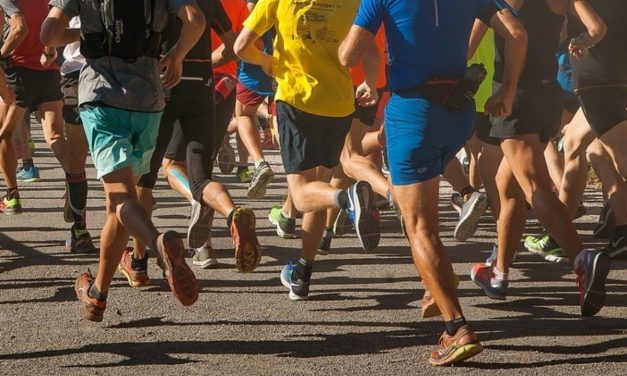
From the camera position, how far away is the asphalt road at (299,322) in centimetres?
593

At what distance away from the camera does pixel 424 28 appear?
6.14m

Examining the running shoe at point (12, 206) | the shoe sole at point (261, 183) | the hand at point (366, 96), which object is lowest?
the running shoe at point (12, 206)

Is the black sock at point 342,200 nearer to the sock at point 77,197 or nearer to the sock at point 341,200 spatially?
the sock at point 341,200

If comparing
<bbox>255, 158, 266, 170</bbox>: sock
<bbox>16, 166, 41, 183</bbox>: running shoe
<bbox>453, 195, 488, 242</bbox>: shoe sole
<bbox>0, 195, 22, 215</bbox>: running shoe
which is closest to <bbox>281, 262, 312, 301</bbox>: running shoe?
<bbox>453, 195, 488, 242</bbox>: shoe sole

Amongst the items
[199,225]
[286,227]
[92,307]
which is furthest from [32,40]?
[92,307]

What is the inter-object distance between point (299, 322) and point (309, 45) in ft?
5.34

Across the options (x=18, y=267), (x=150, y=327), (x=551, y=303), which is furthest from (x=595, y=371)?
(x=18, y=267)

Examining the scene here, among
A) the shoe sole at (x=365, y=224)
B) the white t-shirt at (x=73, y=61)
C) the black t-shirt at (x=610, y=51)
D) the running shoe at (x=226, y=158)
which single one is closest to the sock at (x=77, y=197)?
the white t-shirt at (x=73, y=61)

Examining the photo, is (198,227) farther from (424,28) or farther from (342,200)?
(424,28)

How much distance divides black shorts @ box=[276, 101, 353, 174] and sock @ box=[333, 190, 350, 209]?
1.96ft

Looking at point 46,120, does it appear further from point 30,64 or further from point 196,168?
point 196,168

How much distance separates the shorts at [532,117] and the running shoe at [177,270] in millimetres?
2193

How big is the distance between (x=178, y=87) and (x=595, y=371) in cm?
327

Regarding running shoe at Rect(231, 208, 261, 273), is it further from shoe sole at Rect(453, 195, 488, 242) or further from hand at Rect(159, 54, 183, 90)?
shoe sole at Rect(453, 195, 488, 242)
